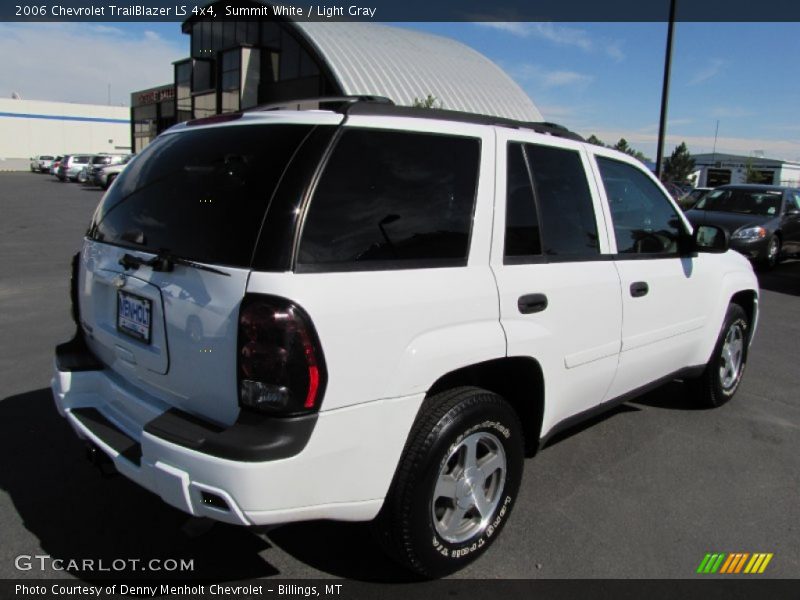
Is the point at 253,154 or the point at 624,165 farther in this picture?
the point at 624,165

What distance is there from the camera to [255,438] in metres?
2.13

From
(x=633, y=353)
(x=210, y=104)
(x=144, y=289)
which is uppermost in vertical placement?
(x=210, y=104)

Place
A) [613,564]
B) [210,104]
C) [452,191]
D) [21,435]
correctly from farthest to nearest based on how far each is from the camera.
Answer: [210,104]
[21,435]
[613,564]
[452,191]

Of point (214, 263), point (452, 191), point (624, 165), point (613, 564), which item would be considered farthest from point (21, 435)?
point (624, 165)

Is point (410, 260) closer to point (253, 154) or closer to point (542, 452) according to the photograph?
point (253, 154)

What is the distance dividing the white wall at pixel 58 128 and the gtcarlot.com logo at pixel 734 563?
8287 cm

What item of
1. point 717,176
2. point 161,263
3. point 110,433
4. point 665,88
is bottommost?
point 110,433

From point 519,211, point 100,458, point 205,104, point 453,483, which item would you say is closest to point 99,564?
point 100,458

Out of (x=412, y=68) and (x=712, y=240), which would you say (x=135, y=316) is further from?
(x=412, y=68)

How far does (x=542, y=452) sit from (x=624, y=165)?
6.01 feet

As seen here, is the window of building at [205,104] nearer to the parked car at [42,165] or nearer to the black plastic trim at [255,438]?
the parked car at [42,165]

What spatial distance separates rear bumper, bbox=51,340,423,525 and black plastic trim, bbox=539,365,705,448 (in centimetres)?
111

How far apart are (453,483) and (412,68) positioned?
1569 inches

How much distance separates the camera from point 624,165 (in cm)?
384
